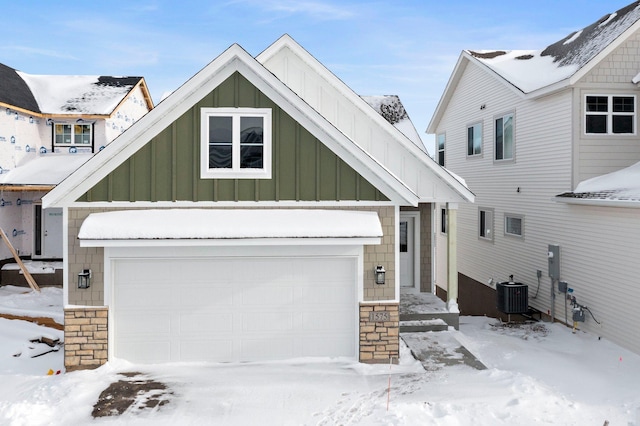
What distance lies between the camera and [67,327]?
31.5 ft

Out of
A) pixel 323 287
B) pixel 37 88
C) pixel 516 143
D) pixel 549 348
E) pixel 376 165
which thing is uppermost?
pixel 37 88

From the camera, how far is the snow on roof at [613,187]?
11.6 meters

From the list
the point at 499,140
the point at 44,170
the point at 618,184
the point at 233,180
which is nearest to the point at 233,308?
the point at 233,180

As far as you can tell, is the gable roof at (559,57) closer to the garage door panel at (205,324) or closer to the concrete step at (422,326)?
the concrete step at (422,326)

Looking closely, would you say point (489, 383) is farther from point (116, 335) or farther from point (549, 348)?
point (116, 335)

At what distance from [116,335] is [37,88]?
15284 mm

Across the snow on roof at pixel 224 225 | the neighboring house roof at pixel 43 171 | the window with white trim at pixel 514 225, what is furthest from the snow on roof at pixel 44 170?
the window with white trim at pixel 514 225

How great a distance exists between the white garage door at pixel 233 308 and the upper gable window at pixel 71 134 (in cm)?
1192

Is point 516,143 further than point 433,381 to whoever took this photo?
Yes

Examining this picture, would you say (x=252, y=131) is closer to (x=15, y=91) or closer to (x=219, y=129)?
(x=219, y=129)

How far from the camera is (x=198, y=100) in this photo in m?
9.73

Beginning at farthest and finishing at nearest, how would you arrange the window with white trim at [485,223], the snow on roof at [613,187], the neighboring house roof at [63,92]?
the window with white trim at [485,223] < the neighboring house roof at [63,92] < the snow on roof at [613,187]

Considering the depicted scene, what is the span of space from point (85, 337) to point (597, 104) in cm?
1395

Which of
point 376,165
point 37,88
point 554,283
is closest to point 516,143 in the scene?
point 554,283
